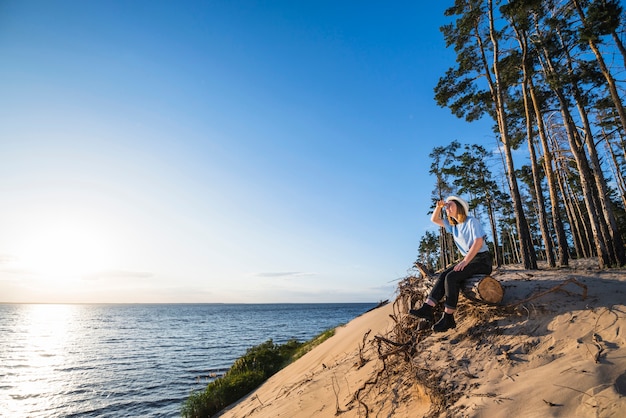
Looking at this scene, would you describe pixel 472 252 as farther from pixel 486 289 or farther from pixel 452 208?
pixel 452 208

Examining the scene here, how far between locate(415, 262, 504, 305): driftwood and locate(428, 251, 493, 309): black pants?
0.09m

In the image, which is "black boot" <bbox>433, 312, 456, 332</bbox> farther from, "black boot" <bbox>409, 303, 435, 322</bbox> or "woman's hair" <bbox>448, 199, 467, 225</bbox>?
"woman's hair" <bbox>448, 199, 467, 225</bbox>

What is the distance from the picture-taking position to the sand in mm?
2873

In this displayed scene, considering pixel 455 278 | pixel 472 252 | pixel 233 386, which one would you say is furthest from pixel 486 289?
pixel 233 386

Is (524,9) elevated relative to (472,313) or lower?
elevated

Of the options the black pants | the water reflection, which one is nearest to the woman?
the black pants

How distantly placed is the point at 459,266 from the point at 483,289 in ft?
1.39

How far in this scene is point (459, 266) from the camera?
4410mm

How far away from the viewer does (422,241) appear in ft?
218

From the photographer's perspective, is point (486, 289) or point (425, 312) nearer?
point (486, 289)

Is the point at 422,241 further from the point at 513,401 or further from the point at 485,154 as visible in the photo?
the point at 513,401

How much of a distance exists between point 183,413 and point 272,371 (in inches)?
146

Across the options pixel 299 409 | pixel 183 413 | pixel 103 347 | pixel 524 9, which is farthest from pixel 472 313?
pixel 103 347

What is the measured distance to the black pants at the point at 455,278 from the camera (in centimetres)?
439
